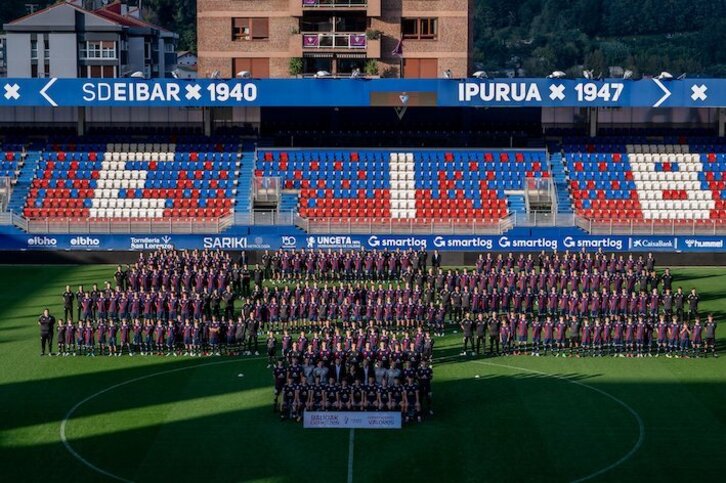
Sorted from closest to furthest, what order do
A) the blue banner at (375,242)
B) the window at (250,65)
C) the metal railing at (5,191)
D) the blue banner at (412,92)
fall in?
the blue banner at (375,242) → the metal railing at (5,191) → the blue banner at (412,92) → the window at (250,65)

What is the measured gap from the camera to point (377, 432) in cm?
2953

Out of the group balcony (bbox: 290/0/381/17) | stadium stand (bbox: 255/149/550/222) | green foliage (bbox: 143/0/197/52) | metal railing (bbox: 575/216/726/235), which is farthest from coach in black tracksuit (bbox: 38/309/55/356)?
green foliage (bbox: 143/0/197/52)

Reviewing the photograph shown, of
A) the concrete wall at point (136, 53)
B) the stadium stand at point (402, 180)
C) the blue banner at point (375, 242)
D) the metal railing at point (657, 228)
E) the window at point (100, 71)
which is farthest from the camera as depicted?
the concrete wall at point (136, 53)

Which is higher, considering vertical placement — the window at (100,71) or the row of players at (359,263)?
the window at (100,71)

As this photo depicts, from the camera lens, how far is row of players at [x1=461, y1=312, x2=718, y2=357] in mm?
36781

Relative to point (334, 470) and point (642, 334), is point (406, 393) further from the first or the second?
point (642, 334)

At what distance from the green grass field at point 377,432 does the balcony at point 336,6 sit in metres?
27.5

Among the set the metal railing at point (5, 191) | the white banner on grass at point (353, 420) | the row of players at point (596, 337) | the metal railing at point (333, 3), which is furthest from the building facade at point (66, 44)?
the white banner on grass at point (353, 420)

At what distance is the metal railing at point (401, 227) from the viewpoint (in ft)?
177

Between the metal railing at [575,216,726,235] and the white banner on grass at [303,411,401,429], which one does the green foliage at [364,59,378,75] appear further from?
the white banner on grass at [303,411,401,429]

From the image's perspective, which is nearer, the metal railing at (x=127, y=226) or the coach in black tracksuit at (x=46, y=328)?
the coach in black tracksuit at (x=46, y=328)

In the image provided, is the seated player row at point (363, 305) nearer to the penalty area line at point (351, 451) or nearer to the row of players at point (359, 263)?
the row of players at point (359, 263)

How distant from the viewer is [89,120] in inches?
2498

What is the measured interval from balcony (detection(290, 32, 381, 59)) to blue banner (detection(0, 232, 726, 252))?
38.0 feet
